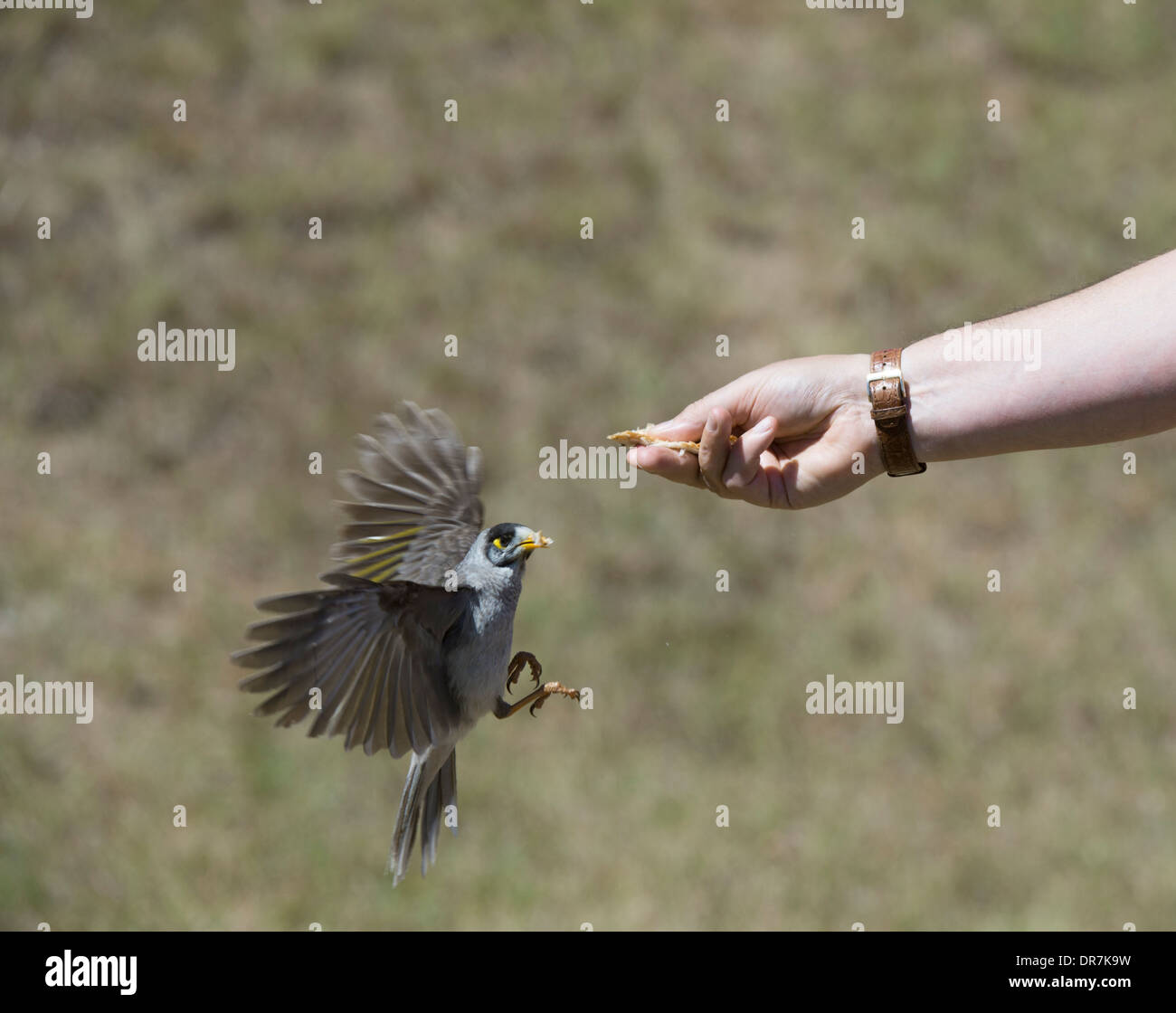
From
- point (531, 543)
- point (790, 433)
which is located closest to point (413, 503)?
point (531, 543)

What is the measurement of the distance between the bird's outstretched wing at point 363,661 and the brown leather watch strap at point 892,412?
5.08 ft

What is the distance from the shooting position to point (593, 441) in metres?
9.98

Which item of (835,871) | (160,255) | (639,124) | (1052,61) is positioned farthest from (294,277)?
(1052,61)

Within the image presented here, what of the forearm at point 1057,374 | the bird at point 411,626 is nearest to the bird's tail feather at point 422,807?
the bird at point 411,626

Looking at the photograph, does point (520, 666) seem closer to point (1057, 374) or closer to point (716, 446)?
point (716, 446)

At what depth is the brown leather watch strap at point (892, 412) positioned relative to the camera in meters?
4.42

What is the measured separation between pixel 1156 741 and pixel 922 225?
4.67 metres

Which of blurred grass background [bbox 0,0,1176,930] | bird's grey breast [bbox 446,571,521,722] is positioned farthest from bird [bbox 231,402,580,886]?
blurred grass background [bbox 0,0,1176,930]

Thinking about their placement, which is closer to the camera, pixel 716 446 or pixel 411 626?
pixel 411 626

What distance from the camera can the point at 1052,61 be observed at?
12148mm

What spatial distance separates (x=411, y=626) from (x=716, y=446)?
1240 millimetres

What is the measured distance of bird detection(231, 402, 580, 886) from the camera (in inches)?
140

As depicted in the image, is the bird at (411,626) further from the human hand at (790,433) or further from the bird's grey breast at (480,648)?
the human hand at (790,433)

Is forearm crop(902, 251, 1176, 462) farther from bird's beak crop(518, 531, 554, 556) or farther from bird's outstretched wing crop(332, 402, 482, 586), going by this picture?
bird's outstretched wing crop(332, 402, 482, 586)
